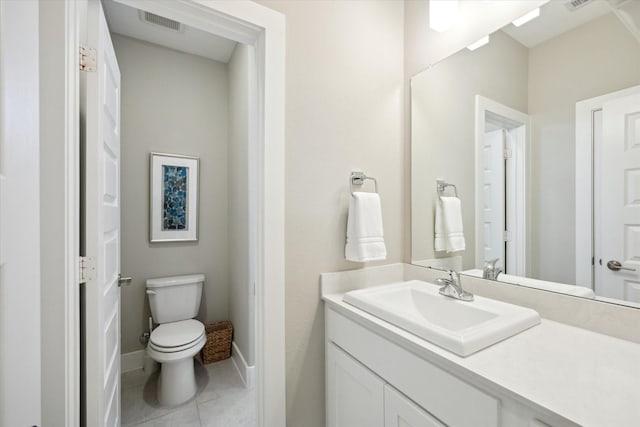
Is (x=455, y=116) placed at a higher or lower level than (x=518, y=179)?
higher

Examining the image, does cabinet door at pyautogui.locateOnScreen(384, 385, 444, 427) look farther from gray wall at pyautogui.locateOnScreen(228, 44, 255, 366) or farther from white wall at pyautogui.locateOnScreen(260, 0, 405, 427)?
gray wall at pyautogui.locateOnScreen(228, 44, 255, 366)

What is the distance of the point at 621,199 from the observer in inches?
33.9

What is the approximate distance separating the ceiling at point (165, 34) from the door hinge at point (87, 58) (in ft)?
4.45

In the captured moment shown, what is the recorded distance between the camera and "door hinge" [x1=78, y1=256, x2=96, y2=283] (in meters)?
0.93

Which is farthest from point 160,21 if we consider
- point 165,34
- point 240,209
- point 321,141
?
point 321,141

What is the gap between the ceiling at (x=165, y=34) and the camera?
1969mm

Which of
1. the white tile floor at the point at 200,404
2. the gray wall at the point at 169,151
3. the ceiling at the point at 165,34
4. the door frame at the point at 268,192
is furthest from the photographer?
the gray wall at the point at 169,151

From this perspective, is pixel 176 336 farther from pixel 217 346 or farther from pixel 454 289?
pixel 454 289

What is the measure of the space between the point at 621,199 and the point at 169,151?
9.21 ft

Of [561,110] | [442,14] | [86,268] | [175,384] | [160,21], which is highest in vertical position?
[160,21]

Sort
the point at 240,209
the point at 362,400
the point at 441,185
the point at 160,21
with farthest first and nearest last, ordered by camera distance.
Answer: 1. the point at 240,209
2. the point at 160,21
3. the point at 441,185
4. the point at 362,400

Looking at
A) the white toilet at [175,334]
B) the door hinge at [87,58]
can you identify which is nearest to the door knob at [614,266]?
the door hinge at [87,58]

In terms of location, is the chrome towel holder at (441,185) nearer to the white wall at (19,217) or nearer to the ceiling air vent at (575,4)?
the ceiling air vent at (575,4)

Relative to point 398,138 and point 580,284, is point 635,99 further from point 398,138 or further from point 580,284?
point 398,138
